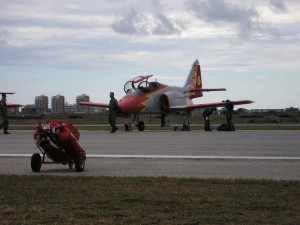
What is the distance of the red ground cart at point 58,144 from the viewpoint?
10812 mm

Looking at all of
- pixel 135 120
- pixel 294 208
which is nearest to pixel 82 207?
pixel 294 208

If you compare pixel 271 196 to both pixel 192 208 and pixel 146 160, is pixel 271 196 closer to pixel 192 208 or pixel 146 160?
pixel 192 208

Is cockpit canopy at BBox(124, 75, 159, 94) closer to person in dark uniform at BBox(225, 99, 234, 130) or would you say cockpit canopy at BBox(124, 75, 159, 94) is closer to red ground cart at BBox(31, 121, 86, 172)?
person in dark uniform at BBox(225, 99, 234, 130)

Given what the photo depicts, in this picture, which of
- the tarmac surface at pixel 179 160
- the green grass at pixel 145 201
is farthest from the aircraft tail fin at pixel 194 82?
the green grass at pixel 145 201

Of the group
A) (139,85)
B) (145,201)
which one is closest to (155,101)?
(139,85)

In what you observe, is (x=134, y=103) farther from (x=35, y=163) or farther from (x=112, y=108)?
(x=35, y=163)

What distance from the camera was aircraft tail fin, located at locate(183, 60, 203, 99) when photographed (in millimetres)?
42531

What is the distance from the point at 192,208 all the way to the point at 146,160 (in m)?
6.25

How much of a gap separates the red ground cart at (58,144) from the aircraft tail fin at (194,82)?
1223 inches

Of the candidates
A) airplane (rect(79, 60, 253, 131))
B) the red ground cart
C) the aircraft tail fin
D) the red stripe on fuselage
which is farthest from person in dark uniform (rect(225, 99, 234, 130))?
the red ground cart

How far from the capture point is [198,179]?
9.57m

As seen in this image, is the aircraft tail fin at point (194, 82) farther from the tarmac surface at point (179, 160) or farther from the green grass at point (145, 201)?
the green grass at point (145, 201)

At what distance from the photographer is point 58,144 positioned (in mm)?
11023

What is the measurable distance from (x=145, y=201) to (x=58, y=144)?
3.94m
